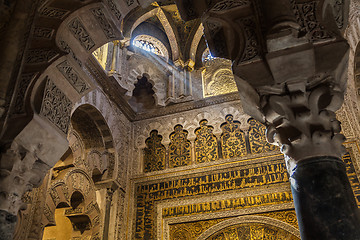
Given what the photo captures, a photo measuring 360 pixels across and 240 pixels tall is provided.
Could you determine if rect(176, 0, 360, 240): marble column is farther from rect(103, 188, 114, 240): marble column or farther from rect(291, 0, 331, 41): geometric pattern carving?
rect(103, 188, 114, 240): marble column

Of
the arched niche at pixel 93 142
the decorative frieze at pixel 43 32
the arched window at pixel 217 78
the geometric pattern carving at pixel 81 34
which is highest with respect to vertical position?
the arched window at pixel 217 78

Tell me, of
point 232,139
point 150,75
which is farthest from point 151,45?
point 232,139

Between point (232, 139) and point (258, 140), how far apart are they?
553 mm

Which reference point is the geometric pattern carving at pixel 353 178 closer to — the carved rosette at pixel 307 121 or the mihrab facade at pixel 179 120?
the mihrab facade at pixel 179 120

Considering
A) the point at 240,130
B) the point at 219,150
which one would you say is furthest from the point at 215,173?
the point at 240,130

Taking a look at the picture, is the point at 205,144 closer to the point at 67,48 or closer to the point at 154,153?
the point at 154,153

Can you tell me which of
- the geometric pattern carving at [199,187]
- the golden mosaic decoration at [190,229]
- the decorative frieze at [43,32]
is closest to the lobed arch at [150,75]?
the geometric pattern carving at [199,187]

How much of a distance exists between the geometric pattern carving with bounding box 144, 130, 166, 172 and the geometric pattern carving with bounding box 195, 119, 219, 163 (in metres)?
0.80

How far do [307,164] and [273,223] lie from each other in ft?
13.9

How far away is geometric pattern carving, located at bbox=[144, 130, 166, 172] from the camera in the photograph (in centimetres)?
754

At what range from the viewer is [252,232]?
244 inches

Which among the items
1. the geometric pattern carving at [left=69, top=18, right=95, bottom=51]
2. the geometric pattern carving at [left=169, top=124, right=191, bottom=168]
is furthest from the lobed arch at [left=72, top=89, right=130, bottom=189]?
the geometric pattern carving at [left=69, top=18, right=95, bottom=51]

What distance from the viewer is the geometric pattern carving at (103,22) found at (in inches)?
140

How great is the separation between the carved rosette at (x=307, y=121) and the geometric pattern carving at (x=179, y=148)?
494 cm
